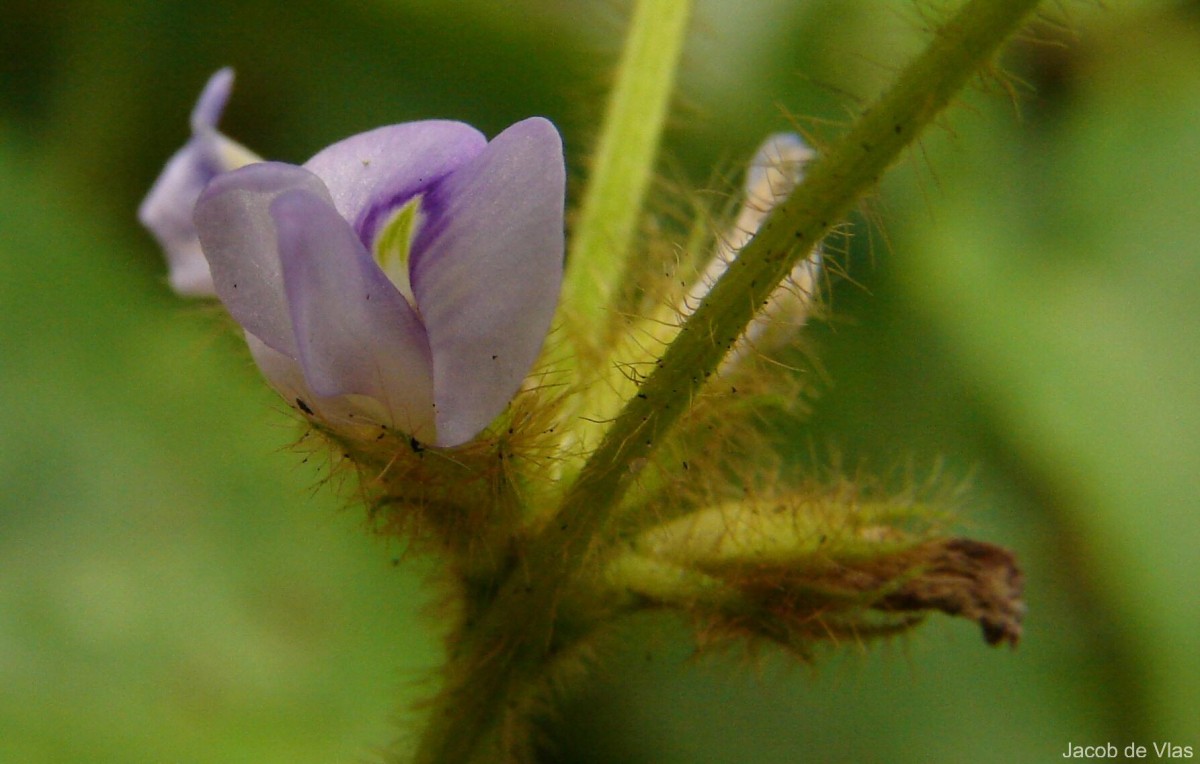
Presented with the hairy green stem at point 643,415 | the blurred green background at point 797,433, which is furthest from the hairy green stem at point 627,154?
the blurred green background at point 797,433

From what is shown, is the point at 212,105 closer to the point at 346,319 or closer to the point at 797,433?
the point at 346,319

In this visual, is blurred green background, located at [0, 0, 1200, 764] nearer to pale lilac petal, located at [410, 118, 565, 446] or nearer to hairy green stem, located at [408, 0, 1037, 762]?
hairy green stem, located at [408, 0, 1037, 762]

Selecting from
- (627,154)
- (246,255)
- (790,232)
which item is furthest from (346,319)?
(627,154)

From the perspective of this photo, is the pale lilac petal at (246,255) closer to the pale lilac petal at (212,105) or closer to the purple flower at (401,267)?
the purple flower at (401,267)

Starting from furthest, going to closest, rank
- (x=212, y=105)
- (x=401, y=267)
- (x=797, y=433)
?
(x=797, y=433), (x=212, y=105), (x=401, y=267)

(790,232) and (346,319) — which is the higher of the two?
(790,232)

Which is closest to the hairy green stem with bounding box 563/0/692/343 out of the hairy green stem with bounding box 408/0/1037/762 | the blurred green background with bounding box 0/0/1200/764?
the hairy green stem with bounding box 408/0/1037/762

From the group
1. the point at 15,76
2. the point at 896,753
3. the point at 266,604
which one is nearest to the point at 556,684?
the point at 266,604

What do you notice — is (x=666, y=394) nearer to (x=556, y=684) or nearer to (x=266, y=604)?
(x=556, y=684)
